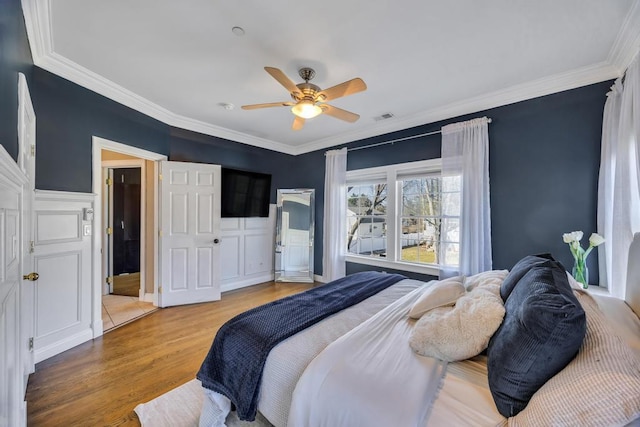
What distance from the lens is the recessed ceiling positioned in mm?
1761

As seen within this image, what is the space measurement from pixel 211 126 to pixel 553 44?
4.06 metres

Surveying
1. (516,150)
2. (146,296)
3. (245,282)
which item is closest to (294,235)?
(245,282)

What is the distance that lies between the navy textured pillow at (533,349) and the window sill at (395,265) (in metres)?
2.61

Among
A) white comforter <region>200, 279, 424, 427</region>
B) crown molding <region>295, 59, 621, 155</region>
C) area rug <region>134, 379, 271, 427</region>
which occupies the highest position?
crown molding <region>295, 59, 621, 155</region>

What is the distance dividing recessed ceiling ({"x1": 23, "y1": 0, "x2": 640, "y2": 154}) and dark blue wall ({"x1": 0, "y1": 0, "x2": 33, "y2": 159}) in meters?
0.25

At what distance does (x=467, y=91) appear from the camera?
2850 mm

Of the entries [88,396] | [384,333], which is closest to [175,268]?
[88,396]

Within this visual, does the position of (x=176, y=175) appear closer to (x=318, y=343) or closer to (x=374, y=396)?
(x=318, y=343)

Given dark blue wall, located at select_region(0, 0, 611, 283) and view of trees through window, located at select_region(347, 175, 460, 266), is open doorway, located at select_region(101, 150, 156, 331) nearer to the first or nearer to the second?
dark blue wall, located at select_region(0, 0, 611, 283)

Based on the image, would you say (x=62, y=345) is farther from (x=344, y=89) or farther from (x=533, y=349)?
(x=533, y=349)

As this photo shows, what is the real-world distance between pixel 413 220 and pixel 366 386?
3.08 m

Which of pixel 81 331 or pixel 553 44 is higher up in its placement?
pixel 553 44

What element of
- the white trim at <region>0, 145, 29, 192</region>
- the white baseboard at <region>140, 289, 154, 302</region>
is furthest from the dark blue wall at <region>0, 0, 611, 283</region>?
the white baseboard at <region>140, 289, 154, 302</region>

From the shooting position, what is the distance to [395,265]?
387 cm
